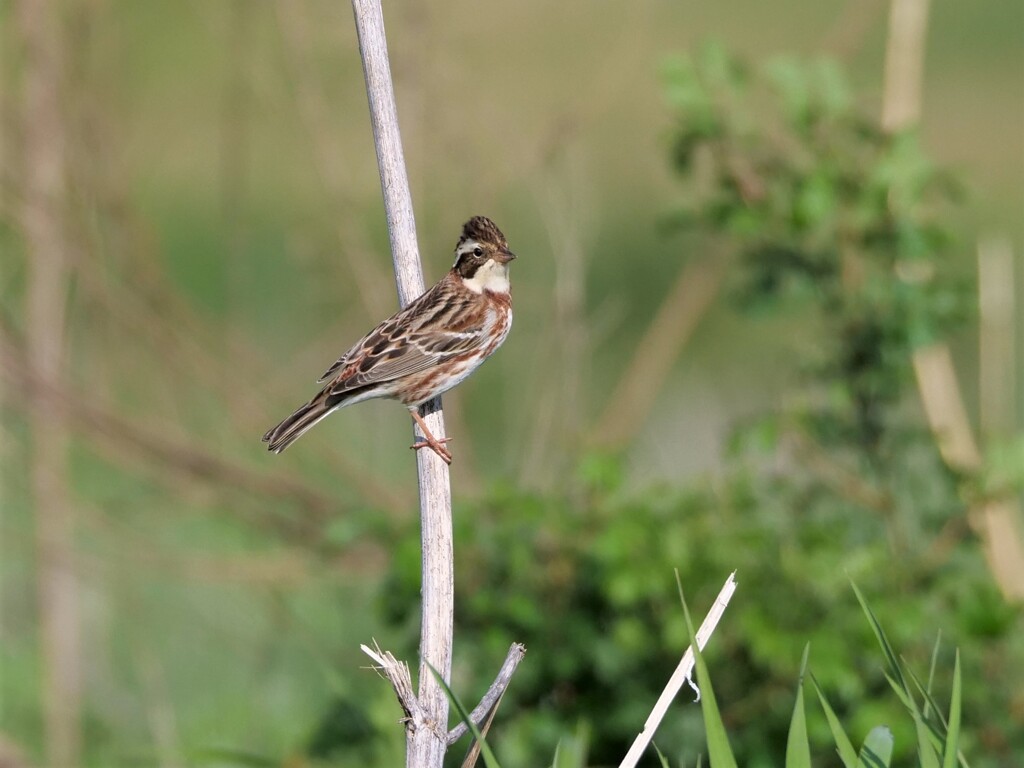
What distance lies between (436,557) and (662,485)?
10.7 ft

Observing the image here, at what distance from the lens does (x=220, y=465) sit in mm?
7195

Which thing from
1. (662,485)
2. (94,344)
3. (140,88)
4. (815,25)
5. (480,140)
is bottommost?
(662,485)

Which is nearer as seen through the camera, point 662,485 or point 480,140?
point 662,485

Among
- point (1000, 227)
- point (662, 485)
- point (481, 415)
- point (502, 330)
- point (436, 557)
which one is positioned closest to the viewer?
point (436, 557)

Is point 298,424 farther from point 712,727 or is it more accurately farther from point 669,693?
point 712,727

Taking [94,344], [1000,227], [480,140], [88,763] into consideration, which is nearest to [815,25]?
[1000,227]

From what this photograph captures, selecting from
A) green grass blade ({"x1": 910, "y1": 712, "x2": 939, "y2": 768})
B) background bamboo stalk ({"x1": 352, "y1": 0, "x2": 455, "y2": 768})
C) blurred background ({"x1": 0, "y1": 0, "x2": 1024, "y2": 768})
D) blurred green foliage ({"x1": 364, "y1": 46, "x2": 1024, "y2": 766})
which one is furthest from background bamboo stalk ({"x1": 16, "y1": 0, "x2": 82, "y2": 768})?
green grass blade ({"x1": 910, "y1": 712, "x2": 939, "y2": 768})

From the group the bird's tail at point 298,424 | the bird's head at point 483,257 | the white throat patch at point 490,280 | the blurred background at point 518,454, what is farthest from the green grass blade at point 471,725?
the white throat patch at point 490,280

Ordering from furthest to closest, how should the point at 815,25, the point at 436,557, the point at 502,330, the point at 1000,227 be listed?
the point at 815,25 → the point at 1000,227 → the point at 502,330 → the point at 436,557

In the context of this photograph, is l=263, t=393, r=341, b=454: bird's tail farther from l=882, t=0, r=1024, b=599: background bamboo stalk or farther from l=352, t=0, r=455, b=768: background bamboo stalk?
l=882, t=0, r=1024, b=599: background bamboo stalk

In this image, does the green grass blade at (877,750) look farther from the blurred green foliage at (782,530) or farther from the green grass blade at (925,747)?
the blurred green foliage at (782,530)

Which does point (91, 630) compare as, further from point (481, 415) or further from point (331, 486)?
point (481, 415)

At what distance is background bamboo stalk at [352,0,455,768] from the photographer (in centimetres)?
296

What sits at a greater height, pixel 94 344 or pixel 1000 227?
pixel 1000 227
